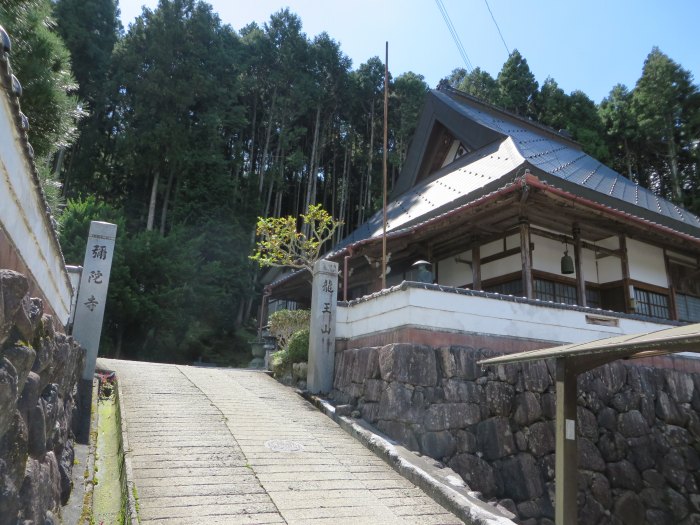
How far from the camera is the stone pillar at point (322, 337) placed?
9109 millimetres

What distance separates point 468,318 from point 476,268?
163 inches

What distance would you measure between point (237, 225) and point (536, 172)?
→ 652 inches

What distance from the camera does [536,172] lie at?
516 inches

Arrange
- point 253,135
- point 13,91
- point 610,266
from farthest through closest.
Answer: point 253,135 < point 610,266 < point 13,91

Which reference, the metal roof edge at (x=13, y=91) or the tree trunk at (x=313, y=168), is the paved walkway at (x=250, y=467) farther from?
the tree trunk at (x=313, y=168)

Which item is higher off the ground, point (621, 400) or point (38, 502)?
point (621, 400)

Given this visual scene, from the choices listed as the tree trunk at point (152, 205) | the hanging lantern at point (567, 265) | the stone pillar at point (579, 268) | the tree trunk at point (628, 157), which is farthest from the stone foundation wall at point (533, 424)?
the tree trunk at point (628, 157)

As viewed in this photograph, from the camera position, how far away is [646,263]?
1292cm

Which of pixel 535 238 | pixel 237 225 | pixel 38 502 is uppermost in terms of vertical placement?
pixel 237 225

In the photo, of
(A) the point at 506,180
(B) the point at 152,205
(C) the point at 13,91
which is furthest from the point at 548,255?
(B) the point at 152,205

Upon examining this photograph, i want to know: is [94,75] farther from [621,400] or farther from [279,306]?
[621,400]

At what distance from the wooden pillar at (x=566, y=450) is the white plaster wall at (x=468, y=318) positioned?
2419 millimetres

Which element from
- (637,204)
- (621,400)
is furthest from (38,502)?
(637,204)

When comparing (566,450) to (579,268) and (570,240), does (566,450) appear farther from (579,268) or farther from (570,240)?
(570,240)
